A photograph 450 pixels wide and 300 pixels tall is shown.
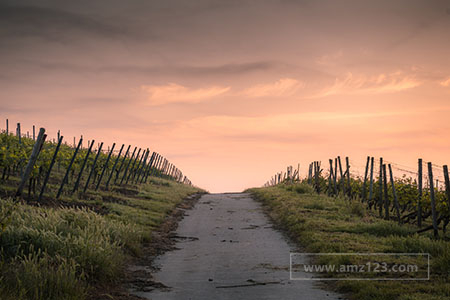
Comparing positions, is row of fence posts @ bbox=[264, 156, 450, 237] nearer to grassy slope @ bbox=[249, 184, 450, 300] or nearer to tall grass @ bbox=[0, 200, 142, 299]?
A: grassy slope @ bbox=[249, 184, 450, 300]

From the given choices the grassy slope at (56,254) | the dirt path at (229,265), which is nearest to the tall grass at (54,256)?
the grassy slope at (56,254)

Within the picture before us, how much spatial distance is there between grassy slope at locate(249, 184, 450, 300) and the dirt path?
62 cm

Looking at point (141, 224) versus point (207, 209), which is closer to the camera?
point (141, 224)

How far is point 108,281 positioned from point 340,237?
22.5 feet

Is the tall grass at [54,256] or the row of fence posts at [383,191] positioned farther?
the row of fence posts at [383,191]

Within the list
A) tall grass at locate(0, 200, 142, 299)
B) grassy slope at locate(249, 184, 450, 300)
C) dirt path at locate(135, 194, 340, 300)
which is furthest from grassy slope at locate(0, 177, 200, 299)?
grassy slope at locate(249, 184, 450, 300)

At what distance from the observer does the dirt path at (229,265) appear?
739 centimetres

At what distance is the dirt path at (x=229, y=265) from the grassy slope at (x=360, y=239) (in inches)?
24.4

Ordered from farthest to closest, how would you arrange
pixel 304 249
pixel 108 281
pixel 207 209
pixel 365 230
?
pixel 207 209
pixel 365 230
pixel 304 249
pixel 108 281

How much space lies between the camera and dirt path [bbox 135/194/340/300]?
7.39 metres

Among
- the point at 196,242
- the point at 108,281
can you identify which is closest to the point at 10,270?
the point at 108,281

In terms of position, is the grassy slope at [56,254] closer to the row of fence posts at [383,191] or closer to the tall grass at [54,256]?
the tall grass at [54,256]

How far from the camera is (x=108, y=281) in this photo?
309 inches

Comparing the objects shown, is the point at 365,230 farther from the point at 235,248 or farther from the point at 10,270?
the point at 10,270
